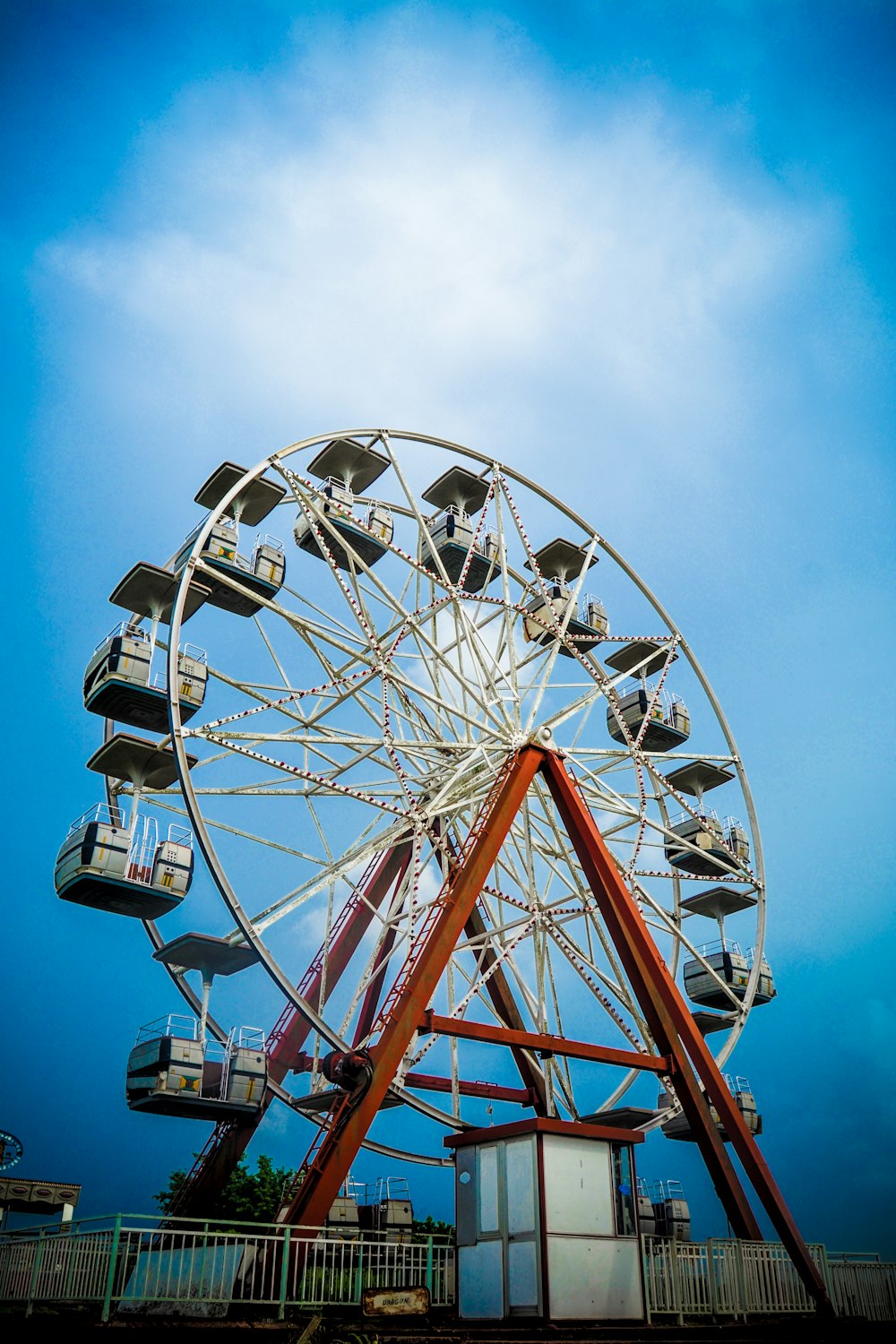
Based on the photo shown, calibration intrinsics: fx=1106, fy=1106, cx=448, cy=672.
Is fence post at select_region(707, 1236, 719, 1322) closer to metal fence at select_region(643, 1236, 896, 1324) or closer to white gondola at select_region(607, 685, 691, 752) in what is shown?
metal fence at select_region(643, 1236, 896, 1324)

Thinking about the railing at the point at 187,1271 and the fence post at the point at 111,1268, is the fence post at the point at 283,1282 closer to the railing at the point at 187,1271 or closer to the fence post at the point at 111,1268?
the railing at the point at 187,1271

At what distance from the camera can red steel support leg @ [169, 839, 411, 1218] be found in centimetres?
2091

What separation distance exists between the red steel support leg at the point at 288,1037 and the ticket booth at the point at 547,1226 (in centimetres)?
643

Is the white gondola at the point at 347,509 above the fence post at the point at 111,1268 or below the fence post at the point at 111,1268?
above

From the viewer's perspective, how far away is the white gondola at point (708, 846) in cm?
2634

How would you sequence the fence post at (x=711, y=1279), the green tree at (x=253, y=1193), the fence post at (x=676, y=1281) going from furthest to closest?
1. the green tree at (x=253, y=1193)
2. the fence post at (x=711, y=1279)
3. the fence post at (x=676, y=1281)

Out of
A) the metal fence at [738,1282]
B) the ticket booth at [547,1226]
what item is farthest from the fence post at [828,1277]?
the ticket booth at [547,1226]

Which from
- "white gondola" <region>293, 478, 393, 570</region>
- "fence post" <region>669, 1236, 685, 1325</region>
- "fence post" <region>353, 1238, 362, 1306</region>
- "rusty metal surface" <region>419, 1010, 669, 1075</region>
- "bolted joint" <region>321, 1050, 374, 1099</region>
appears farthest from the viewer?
"white gondola" <region>293, 478, 393, 570</region>

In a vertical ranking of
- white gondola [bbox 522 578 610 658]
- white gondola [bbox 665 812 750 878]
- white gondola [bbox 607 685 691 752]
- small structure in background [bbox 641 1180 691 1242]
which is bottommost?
small structure in background [bbox 641 1180 691 1242]

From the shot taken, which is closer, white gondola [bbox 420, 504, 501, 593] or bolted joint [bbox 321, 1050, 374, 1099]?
bolted joint [bbox 321, 1050, 374, 1099]

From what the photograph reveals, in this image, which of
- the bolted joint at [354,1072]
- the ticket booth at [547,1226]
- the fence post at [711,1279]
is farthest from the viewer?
the bolted joint at [354,1072]

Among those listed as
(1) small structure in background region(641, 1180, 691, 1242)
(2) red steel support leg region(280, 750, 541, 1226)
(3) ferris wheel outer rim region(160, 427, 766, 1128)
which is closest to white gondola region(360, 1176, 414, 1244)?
(3) ferris wheel outer rim region(160, 427, 766, 1128)

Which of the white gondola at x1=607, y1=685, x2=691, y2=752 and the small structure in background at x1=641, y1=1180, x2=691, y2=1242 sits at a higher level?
the white gondola at x1=607, y1=685, x2=691, y2=752

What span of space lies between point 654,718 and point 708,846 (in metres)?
3.33
